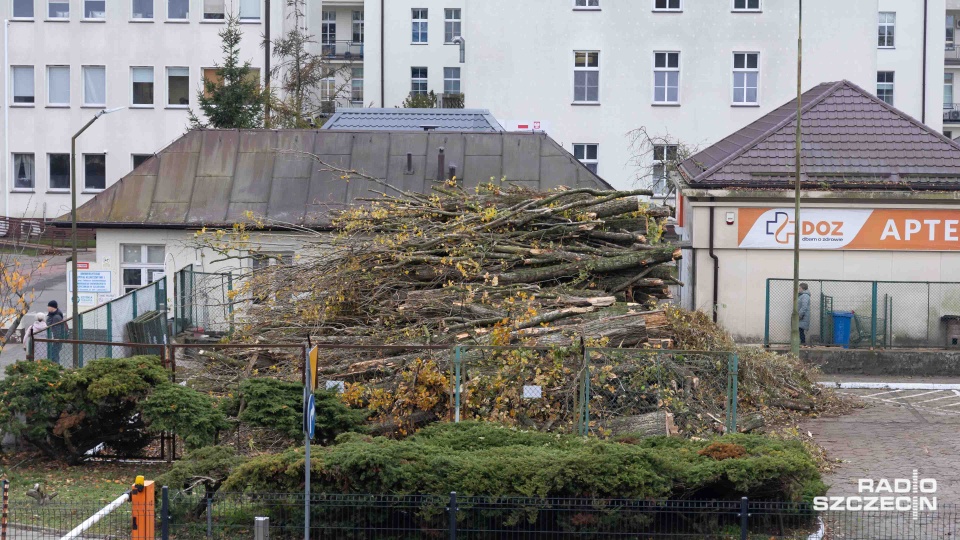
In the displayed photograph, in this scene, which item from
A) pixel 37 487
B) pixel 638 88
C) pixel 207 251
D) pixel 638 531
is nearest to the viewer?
pixel 638 531

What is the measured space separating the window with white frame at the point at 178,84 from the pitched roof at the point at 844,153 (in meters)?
28.0

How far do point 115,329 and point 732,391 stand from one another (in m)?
10.7

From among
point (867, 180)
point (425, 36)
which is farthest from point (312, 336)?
point (425, 36)

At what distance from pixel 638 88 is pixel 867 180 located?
1830 centimetres

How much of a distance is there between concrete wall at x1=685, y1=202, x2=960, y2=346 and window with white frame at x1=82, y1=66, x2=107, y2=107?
3207 centimetres

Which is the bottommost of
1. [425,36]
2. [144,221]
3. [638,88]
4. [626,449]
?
[626,449]

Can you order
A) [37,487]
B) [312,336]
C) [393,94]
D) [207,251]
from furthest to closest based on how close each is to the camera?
1. [393,94]
2. [207,251]
3. [312,336]
4. [37,487]

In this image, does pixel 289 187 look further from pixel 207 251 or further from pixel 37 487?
pixel 37 487

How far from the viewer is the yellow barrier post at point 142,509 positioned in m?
10.8

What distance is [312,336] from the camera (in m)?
17.3

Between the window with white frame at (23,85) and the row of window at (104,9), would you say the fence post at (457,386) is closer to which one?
the row of window at (104,9)

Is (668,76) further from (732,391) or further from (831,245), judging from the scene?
(732,391)

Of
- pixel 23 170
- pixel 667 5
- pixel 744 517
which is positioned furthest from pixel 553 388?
pixel 23 170

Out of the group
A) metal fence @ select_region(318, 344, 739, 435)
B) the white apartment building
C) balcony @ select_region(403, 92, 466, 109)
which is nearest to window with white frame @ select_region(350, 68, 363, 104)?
balcony @ select_region(403, 92, 466, 109)
